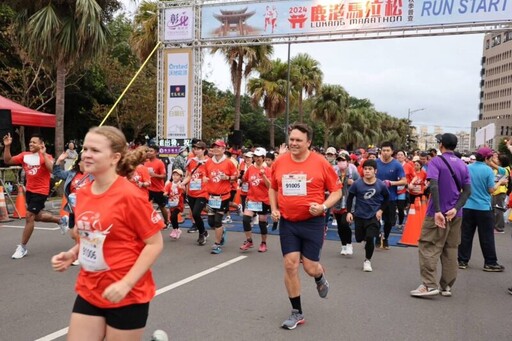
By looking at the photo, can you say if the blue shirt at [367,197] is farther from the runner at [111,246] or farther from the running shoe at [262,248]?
the runner at [111,246]

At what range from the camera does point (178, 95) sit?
17.3 m

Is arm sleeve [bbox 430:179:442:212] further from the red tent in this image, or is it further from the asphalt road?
the red tent

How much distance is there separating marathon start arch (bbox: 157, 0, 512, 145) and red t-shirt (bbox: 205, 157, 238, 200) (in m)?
8.71

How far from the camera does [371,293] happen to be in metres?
6.08

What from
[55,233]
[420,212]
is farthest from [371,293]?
[55,233]

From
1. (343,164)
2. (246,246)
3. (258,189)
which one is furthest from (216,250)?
(343,164)

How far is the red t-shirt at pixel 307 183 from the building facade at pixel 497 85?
119 m

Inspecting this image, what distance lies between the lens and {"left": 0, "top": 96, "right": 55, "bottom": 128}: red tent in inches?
612

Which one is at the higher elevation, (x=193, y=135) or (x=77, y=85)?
(x=77, y=85)

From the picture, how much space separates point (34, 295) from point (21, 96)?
19954mm

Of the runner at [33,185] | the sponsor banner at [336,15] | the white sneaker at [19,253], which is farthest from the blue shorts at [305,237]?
the sponsor banner at [336,15]

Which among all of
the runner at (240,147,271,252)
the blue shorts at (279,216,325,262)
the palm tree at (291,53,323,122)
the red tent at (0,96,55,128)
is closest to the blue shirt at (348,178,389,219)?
the runner at (240,147,271,252)

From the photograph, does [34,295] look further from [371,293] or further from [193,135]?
[193,135]

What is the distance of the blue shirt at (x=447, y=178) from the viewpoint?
5848 mm
